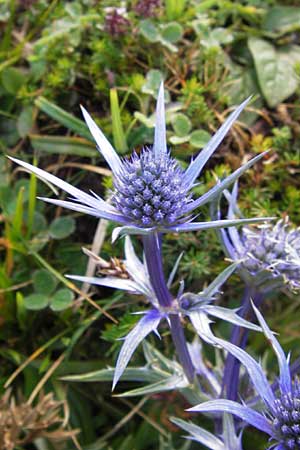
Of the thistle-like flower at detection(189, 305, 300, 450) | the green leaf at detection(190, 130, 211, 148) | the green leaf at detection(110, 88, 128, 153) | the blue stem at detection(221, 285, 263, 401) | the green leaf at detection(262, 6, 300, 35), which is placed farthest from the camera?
the green leaf at detection(262, 6, 300, 35)

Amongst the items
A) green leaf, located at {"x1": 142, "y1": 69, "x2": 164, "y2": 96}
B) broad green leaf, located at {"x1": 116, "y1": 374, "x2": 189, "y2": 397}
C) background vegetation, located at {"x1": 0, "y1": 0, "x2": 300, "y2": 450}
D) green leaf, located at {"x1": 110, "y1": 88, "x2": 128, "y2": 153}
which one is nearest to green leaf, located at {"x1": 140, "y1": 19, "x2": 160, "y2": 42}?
background vegetation, located at {"x1": 0, "y1": 0, "x2": 300, "y2": 450}

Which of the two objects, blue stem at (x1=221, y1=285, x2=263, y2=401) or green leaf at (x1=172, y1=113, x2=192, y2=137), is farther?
green leaf at (x1=172, y1=113, x2=192, y2=137)

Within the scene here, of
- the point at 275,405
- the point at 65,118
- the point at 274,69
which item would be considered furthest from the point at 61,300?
the point at 274,69

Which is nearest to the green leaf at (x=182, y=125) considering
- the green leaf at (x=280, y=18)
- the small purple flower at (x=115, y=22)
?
the small purple flower at (x=115, y=22)

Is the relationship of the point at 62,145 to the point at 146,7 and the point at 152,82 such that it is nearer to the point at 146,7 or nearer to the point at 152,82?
the point at 152,82

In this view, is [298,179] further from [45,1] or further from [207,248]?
[45,1]

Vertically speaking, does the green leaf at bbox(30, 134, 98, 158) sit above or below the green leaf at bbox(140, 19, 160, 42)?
below

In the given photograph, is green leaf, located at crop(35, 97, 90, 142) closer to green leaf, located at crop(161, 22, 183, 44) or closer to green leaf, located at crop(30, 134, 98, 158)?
green leaf, located at crop(30, 134, 98, 158)
